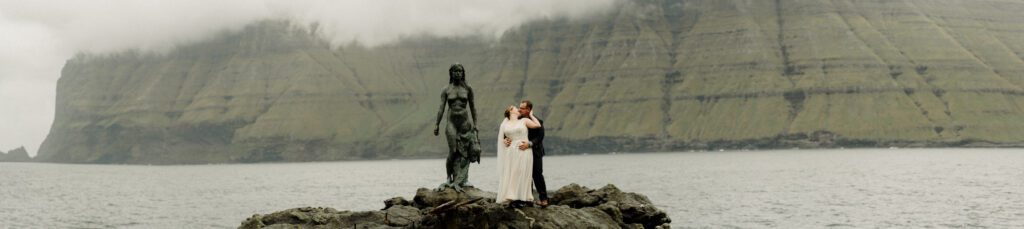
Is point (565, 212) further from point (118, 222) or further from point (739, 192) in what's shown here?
point (739, 192)

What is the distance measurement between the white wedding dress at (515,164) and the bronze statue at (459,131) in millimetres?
4331

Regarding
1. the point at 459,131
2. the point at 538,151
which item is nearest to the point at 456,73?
the point at 459,131

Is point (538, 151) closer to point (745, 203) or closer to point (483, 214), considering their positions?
point (483, 214)

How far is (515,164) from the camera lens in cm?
2845

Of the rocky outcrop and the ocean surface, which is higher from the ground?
the rocky outcrop

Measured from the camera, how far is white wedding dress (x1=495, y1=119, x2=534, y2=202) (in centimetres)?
2831

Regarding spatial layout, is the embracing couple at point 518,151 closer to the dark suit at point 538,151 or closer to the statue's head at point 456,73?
the dark suit at point 538,151

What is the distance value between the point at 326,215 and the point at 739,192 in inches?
3646

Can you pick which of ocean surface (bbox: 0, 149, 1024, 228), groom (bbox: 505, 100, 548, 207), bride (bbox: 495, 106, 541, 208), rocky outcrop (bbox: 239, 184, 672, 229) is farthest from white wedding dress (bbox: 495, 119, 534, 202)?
ocean surface (bbox: 0, 149, 1024, 228)

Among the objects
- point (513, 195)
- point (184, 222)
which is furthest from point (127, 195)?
point (513, 195)

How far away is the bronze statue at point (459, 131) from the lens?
32.8 meters

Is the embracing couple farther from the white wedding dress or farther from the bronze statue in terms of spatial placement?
the bronze statue

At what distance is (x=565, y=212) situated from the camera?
29031 mm

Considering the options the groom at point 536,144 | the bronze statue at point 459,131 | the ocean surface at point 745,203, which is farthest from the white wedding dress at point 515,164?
the ocean surface at point 745,203
